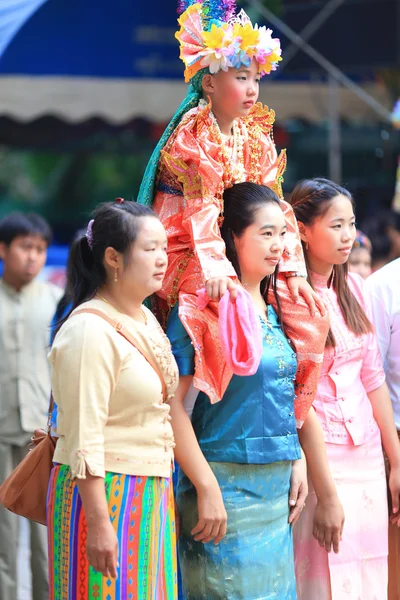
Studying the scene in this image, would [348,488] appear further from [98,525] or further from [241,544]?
[98,525]

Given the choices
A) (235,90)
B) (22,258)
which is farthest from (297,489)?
(22,258)

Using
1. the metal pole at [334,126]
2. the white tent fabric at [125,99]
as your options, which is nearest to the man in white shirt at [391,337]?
the white tent fabric at [125,99]

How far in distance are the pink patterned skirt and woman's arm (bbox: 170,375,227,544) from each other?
54 centimetres

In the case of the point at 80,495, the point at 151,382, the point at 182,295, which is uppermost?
the point at 182,295

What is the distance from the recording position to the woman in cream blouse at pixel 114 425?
2.46m

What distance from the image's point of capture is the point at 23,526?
210 inches

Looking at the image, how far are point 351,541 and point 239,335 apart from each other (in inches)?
37.8

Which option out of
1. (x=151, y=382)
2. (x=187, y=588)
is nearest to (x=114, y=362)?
(x=151, y=382)

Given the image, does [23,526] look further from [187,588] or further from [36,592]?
[187,588]

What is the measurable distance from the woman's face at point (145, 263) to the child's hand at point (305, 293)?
50 cm

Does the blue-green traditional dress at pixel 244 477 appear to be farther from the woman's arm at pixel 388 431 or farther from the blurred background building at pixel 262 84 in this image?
the blurred background building at pixel 262 84

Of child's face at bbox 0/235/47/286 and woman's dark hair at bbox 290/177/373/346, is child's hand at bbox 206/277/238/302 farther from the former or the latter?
child's face at bbox 0/235/47/286

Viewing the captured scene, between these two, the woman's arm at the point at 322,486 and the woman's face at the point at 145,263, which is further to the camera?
the woman's arm at the point at 322,486

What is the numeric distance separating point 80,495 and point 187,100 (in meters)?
1.22
